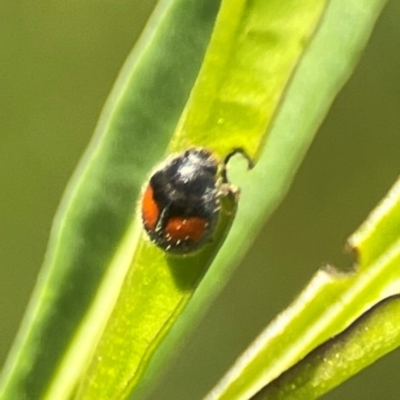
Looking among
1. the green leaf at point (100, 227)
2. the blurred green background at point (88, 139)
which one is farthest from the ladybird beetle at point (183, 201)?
the blurred green background at point (88, 139)

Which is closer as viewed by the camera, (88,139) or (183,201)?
(183,201)

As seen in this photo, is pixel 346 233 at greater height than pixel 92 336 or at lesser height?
lesser

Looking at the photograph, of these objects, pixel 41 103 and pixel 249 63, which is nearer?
pixel 249 63

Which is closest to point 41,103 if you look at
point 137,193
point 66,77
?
point 66,77

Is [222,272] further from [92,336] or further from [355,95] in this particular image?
[355,95]

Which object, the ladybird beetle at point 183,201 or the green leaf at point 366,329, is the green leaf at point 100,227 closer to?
the ladybird beetle at point 183,201

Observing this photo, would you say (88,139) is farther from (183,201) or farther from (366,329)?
(366,329)

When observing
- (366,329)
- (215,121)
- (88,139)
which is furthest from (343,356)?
(88,139)
